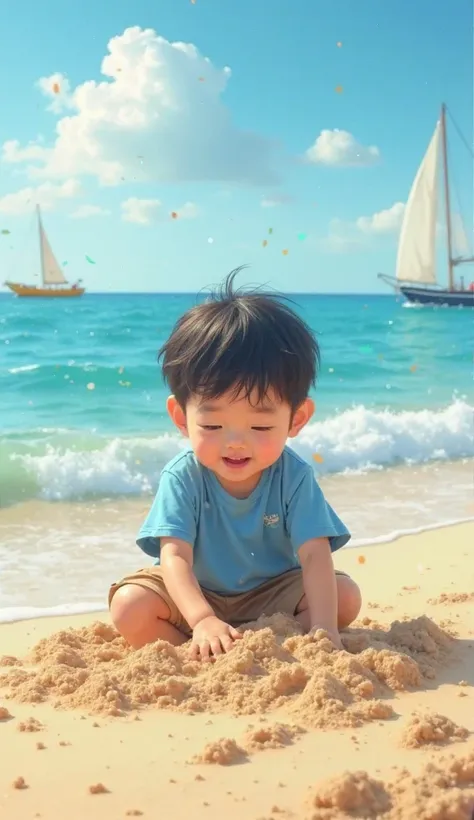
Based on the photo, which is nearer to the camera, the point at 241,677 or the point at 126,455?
the point at 241,677

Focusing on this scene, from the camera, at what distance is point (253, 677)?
215cm

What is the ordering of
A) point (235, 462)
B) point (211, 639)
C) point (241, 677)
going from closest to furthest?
point (241, 677) → point (211, 639) → point (235, 462)

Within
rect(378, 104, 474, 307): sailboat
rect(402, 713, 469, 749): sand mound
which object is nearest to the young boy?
rect(402, 713, 469, 749): sand mound

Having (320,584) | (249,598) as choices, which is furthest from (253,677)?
(249,598)

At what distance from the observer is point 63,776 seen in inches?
67.5

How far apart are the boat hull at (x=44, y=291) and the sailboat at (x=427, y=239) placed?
13.7 meters

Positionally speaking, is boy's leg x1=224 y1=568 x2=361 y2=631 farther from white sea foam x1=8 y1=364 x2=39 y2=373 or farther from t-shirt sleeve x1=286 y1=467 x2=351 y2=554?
white sea foam x1=8 y1=364 x2=39 y2=373

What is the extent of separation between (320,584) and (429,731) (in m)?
0.72

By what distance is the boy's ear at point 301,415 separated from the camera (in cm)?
253

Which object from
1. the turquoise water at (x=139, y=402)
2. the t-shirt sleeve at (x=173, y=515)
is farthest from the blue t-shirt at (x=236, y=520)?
the turquoise water at (x=139, y=402)

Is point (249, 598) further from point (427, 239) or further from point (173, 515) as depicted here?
point (427, 239)

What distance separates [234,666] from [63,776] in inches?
21.6

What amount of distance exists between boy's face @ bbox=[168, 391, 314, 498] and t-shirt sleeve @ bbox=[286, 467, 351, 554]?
0.22 m

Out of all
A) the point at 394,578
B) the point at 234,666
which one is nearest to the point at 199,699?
the point at 234,666
